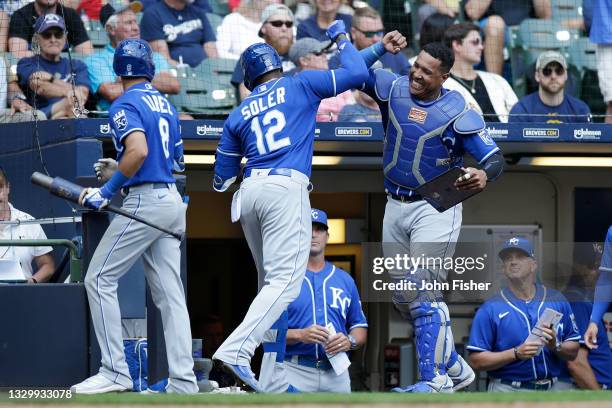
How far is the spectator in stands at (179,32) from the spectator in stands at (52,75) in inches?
30.9

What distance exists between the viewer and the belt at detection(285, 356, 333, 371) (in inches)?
312

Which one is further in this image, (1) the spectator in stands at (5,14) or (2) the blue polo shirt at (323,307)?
(1) the spectator in stands at (5,14)

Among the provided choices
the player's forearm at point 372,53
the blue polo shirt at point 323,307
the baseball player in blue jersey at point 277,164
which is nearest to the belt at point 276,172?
the baseball player in blue jersey at point 277,164

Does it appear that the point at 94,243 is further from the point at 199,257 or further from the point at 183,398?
the point at 199,257

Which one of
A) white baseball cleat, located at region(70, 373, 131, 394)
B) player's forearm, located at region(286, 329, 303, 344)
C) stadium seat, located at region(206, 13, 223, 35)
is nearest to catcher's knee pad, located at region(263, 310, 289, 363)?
white baseball cleat, located at region(70, 373, 131, 394)

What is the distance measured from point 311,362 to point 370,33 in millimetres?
3947

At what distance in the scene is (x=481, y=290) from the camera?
357 inches

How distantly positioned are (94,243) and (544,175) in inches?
216

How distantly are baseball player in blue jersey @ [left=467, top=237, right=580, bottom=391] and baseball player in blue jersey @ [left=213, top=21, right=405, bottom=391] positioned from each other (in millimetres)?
1879

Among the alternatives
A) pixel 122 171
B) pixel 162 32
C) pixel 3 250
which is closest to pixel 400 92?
pixel 122 171

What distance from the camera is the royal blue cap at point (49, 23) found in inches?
396

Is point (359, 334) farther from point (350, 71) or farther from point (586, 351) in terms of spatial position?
point (350, 71)

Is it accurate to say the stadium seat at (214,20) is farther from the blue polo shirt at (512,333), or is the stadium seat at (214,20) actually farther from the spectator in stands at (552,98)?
the blue polo shirt at (512,333)

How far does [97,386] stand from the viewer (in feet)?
21.6
